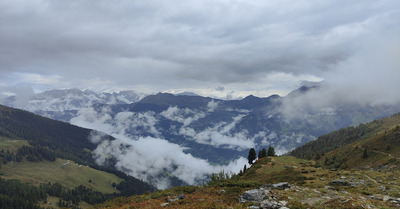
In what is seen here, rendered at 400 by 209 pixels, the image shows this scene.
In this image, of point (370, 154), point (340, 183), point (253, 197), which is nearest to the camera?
point (253, 197)

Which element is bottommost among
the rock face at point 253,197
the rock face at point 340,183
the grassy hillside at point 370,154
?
the grassy hillside at point 370,154

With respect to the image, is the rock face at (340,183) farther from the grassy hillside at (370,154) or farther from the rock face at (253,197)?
the grassy hillside at (370,154)

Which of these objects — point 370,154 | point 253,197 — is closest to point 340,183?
point 253,197

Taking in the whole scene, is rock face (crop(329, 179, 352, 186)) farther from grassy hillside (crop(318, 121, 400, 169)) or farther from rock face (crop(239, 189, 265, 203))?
grassy hillside (crop(318, 121, 400, 169))

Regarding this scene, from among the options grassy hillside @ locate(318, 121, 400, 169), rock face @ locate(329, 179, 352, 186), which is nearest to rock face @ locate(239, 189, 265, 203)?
rock face @ locate(329, 179, 352, 186)

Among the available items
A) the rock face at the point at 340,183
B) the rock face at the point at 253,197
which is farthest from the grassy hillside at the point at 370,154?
the rock face at the point at 253,197

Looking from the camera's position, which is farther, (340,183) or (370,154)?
(370,154)

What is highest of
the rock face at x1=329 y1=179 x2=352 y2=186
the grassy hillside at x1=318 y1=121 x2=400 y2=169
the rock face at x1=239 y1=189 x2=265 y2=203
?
the rock face at x1=239 y1=189 x2=265 y2=203

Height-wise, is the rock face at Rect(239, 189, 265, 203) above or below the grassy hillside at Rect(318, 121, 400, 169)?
above

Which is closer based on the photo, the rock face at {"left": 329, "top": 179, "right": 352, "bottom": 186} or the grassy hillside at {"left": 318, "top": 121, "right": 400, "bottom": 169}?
the rock face at {"left": 329, "top": 179, "right": 352, "bottom": 186}

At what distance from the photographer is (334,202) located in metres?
23.1

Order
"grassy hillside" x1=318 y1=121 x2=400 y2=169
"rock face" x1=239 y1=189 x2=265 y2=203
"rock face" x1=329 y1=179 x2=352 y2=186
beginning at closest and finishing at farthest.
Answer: "rock face" x1=239 y1=189 x2=265 y2=203, "rock face" x1=329 y1=179 x2=352 y2=186, "grassy hillside" x1=318 y1=121 x2=400 y2=169

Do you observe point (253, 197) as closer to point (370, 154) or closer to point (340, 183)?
point (340, 183)

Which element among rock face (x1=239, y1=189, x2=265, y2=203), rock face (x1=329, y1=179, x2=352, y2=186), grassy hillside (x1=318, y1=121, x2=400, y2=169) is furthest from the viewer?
grassy hillside (x1=318, y1=121, x2=400, y2=169)
